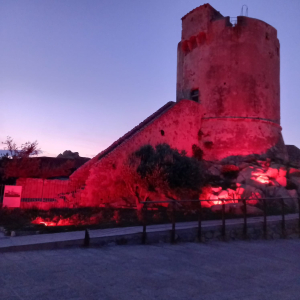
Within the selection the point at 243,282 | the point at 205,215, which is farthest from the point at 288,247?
the point at 243,282

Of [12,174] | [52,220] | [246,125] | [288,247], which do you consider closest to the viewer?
[288,247]

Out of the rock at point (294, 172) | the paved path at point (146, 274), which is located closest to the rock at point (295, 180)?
the rock at point (294, 172)

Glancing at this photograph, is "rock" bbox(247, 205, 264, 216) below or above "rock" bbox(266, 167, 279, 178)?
below

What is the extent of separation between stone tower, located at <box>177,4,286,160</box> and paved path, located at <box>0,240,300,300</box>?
13048 millimetres

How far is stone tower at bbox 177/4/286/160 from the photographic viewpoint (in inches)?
758

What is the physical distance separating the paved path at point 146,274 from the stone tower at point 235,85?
42.8 ft

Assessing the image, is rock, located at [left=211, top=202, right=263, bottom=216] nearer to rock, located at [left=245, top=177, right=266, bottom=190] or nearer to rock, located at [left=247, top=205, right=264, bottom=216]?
rock, located at [left=247, top=205, right=264, bottom=216]

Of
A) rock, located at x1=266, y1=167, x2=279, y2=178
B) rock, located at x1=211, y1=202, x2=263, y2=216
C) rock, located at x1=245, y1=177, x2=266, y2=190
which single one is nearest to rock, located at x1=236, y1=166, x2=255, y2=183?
rock, located at x1=245, y1=177, x2=266, y2=190

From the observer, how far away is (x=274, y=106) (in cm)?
2031

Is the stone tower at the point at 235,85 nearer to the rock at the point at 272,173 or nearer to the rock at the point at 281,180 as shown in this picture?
the rock at the point at 272,173

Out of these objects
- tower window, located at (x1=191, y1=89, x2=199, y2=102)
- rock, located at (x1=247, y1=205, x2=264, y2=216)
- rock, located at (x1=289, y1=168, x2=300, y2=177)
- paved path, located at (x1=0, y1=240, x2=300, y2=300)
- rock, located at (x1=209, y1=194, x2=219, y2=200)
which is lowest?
paved path, located at (x1=0, y1=240, x2=300, y2=300)

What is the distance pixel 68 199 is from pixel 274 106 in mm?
14154

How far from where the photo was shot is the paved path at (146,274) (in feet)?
13.2

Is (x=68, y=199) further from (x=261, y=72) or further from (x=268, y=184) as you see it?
(x=261, y=72)
